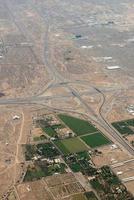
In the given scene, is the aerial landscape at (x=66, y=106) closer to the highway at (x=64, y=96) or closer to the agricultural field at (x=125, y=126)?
the agricultural field at (x=125, y=126)

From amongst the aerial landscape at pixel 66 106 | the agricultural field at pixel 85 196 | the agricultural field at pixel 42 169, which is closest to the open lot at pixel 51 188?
the aerial landscape at pixel 66 106

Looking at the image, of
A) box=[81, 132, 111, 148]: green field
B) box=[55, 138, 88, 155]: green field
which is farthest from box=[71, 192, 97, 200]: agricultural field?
box=[81, 132, 111, 148]: green field

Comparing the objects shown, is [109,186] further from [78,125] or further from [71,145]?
[78,125]

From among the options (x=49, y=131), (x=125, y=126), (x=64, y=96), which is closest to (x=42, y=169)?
(x=49, y=131)

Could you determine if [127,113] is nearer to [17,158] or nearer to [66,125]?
[66,125]

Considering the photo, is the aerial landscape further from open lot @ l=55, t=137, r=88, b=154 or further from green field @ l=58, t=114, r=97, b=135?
green field @ l=58, t=114, r=97, b=135
